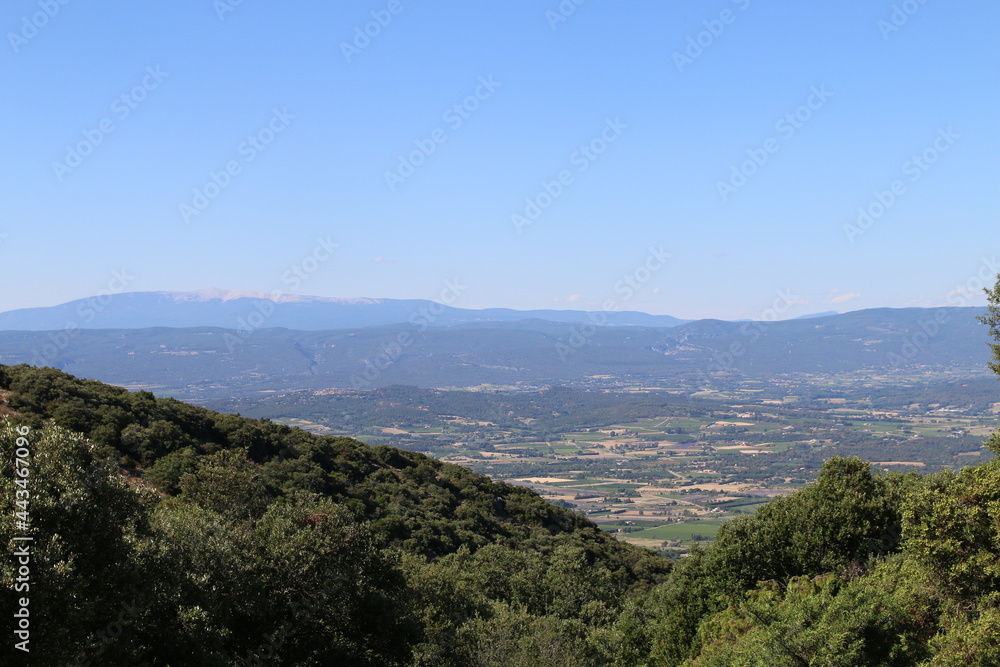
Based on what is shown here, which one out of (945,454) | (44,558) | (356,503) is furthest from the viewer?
(945,454)

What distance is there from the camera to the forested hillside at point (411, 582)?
11.6 m

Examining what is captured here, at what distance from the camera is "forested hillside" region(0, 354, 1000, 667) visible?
11.6 metres

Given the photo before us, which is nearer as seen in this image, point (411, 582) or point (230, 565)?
point (230, 565)

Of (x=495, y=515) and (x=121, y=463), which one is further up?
(x=121, y=463)

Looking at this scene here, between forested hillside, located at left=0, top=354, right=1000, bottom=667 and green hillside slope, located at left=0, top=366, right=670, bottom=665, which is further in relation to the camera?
forested hillside, located at left=0, top=354, right=1000, bottom=667

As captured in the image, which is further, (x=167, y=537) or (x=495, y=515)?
(x=495, y=515)

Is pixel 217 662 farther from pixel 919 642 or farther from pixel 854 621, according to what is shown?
pixel 919 642

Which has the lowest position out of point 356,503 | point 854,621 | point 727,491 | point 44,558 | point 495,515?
point 727,491

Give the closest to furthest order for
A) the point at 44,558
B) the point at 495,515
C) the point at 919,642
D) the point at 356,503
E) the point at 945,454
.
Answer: the point at 44,558
the point at 919,642
the point at 356,503
the point at 495,515
the point at 945,454

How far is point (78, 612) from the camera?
35.1 feet

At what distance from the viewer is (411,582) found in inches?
958

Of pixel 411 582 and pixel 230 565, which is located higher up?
pixel 230 565

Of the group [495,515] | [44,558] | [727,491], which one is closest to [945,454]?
[727,491]

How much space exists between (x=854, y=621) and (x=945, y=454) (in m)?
192
